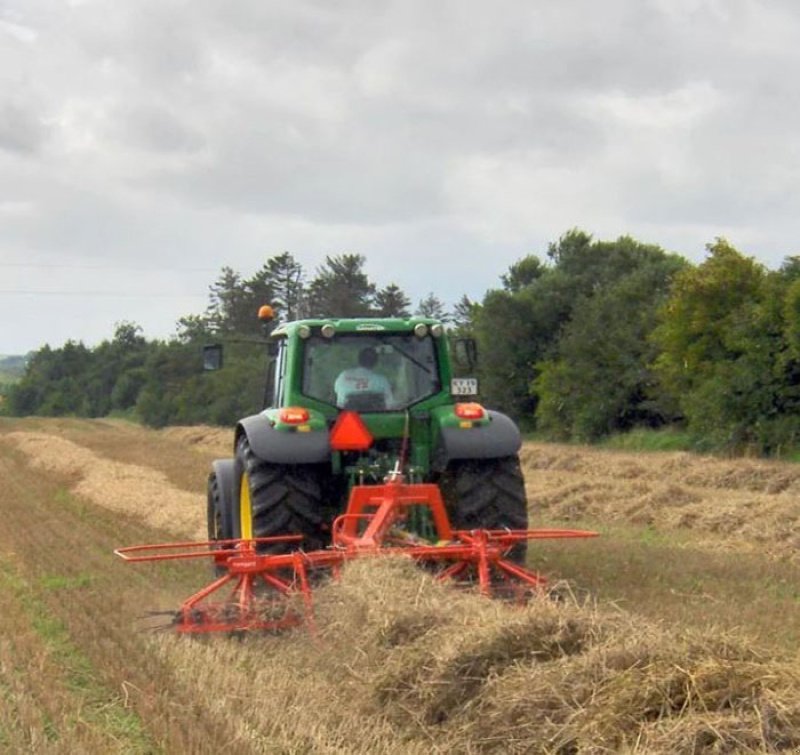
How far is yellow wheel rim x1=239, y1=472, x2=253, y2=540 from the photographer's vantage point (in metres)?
8.97

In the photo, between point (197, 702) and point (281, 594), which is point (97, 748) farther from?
point (281, 594)

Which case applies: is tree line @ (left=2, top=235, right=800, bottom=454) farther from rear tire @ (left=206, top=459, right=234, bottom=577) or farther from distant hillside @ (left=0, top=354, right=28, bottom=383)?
distant hillside @ (left=0, top=354, right=28, bottom=383)

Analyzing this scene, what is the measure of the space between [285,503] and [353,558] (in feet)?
4.97

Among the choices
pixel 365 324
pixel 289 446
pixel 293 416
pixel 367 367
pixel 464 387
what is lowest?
pixel 289 446

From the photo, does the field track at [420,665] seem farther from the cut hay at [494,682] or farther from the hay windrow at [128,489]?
the hay windrow at [128,489]

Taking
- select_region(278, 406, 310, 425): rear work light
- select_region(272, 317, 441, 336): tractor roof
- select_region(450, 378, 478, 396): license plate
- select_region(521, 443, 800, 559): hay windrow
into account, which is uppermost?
select_region(272, 317, 441, 336): tractor roof

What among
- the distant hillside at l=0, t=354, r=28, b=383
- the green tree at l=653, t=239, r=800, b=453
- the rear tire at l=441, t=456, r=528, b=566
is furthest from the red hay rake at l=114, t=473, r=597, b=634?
the distant hillside at l=0, t=354, r=28, b=383

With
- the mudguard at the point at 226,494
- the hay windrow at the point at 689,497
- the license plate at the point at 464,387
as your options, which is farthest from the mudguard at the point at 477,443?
the hay windrow at the point at 689,497

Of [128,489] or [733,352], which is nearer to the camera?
[128,489]

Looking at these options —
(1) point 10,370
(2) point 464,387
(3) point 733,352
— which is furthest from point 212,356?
(1) point 10,370

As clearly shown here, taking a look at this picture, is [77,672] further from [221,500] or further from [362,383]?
[221,500]

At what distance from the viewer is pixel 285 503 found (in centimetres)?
838

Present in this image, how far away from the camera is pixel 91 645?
276 inches

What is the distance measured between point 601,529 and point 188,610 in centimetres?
726
